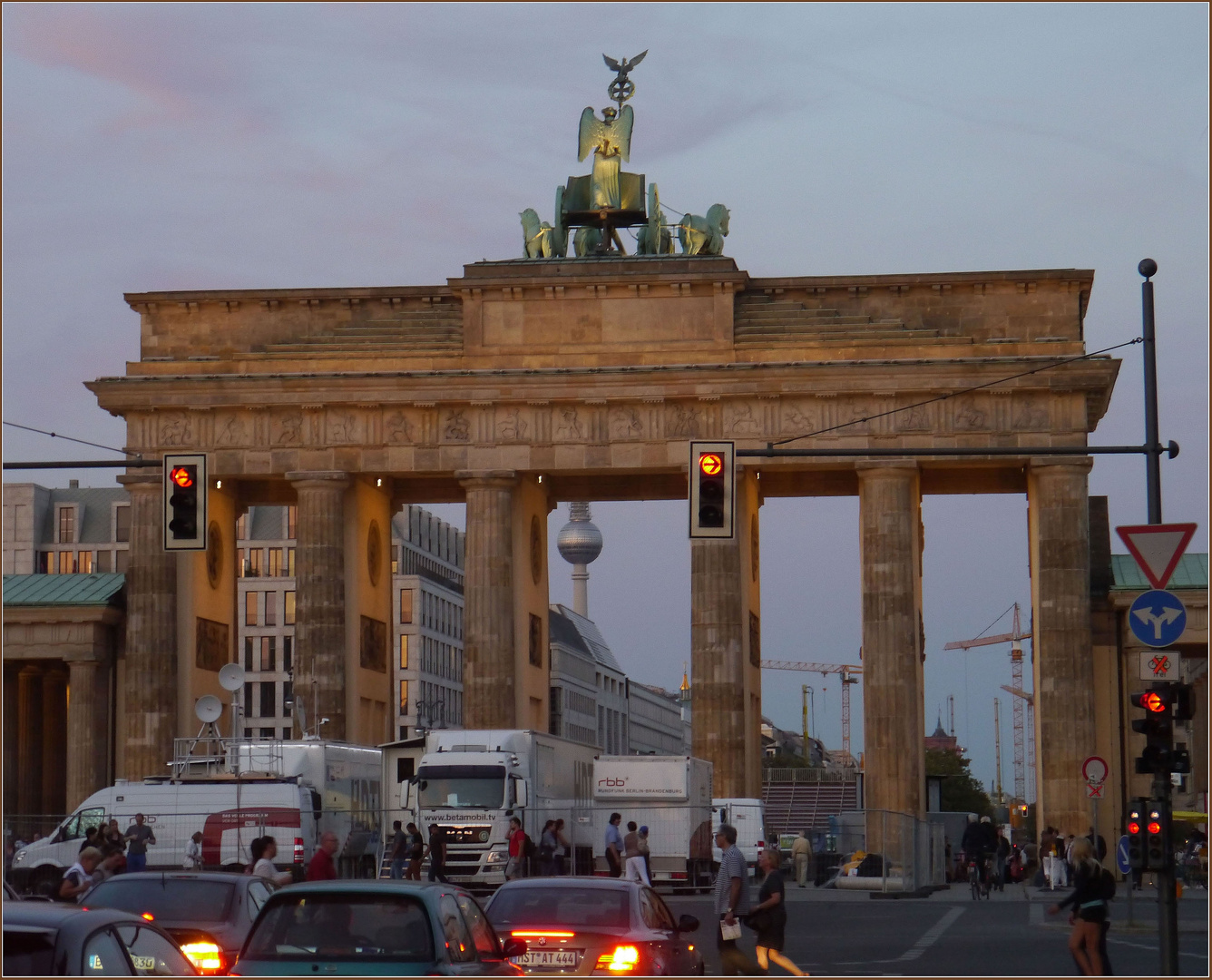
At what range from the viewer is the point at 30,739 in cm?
7150

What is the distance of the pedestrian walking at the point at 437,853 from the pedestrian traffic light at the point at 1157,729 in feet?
66.2

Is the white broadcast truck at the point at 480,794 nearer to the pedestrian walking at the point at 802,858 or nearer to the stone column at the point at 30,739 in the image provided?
the pedestrian walking at the point at 802,858

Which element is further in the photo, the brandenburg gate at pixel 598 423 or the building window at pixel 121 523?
the building window at pixel 121 523

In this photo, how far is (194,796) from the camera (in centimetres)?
4297

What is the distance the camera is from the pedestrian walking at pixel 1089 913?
77.9 feet

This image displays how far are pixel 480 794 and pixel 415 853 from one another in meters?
5.44

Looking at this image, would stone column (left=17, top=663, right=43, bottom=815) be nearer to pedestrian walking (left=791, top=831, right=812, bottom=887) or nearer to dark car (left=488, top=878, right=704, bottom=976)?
pedestrian walking (left=791, top=831, right=812, bottom=887)

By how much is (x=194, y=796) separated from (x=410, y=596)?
102 metres

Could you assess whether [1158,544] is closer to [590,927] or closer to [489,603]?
[590,927]

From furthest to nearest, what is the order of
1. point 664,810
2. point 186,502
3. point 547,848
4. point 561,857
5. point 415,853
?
point 664,810 → point 547,848 → point 561,857 → point 415,853 → point 186,502

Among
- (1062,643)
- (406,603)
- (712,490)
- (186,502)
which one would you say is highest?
(406,603)

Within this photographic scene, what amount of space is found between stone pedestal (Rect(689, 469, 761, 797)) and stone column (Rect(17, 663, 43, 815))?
872 inches

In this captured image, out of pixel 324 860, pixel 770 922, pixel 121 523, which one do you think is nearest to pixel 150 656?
pixel 324 860

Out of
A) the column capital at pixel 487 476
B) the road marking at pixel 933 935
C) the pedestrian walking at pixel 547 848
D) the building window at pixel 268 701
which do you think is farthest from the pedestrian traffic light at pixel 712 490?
the building window at pixel 268 701
